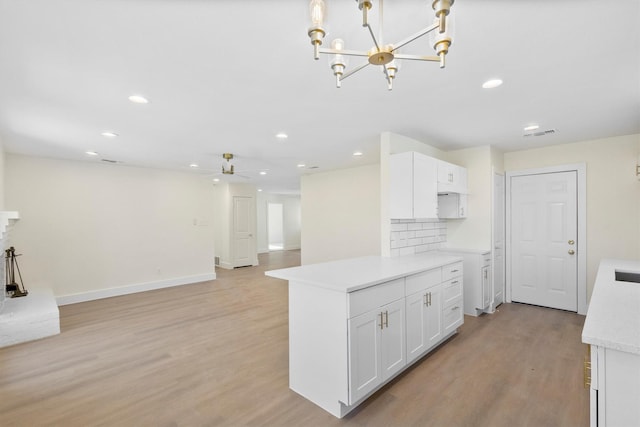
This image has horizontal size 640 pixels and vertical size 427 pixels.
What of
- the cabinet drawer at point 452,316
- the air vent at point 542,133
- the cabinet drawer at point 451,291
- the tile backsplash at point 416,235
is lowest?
the cabinet drawer at point 452,316

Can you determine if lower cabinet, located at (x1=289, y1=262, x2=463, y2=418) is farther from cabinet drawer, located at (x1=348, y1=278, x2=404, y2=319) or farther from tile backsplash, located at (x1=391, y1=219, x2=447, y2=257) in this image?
tile backsplash, located at (x1=391, y1=219, x2=447, y2=257)

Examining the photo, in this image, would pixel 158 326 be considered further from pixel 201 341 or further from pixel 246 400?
pixel 246 400

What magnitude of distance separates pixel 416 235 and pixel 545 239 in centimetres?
209

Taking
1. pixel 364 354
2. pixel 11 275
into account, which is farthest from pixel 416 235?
pixel 11 275

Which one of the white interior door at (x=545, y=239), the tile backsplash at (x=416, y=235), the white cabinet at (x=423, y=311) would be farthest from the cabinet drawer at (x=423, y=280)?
Result: the white interior door at (x=545, y=239)

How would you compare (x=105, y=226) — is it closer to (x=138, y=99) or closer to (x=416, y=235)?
(x=138, y=99)

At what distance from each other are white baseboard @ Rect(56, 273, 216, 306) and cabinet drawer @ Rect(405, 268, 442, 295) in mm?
5258

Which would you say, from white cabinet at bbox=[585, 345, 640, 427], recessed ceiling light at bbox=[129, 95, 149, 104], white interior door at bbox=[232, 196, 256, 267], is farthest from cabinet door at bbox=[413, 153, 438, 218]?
white interior door at bbox=[232, 196, 256, 267]

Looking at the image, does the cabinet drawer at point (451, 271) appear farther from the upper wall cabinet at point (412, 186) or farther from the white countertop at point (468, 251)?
the white countertop at point (468, 251)

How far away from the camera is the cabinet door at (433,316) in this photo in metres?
2.82

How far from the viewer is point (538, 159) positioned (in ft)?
14.5

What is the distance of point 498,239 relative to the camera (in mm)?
4523

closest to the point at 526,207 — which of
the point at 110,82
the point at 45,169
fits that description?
the point at 110,82

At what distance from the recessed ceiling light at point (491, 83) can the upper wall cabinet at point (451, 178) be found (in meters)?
1.29
